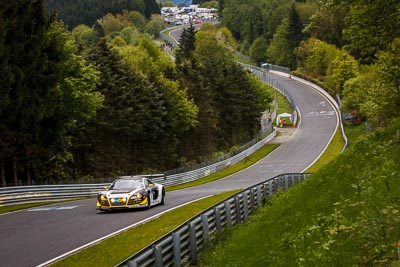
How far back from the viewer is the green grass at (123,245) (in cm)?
1394

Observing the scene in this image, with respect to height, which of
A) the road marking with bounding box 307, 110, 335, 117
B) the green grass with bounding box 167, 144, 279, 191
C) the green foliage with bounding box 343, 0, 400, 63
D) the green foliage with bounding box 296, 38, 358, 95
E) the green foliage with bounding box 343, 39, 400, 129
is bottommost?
the green grass with bounding box 167, 144, 279, 191

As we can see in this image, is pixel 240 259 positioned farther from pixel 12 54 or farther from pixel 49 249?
pixel 12 54

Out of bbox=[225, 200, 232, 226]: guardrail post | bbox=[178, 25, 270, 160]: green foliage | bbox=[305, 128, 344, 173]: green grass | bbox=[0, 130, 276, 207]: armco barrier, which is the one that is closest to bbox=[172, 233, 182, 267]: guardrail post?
bbox=[225, 200, 232, 226]: guardrail post

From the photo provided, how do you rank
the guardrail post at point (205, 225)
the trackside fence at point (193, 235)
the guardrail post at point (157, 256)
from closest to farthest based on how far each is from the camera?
the trackside fence at point (193, 235), the guardrail post at point (157, 256), the guardrail post at point (205, 225)

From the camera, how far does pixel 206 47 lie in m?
153

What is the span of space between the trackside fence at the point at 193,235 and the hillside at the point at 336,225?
39 centimetres

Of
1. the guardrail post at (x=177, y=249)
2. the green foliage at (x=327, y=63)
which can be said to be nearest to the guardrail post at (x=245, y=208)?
the guardrail post at (x=177, y=249)

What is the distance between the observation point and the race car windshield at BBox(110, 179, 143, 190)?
24538 millimetres

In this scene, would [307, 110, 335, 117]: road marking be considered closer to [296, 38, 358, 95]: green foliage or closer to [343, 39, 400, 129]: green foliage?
[296, 38, 358, 95]: green foliage

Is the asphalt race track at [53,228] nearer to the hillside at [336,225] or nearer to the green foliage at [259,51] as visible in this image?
the hillside at [336,225]

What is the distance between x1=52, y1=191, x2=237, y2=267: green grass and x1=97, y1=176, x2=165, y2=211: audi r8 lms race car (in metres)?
1.98

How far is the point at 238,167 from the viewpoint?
67.7m

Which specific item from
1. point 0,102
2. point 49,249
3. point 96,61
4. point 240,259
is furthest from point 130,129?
point 240,259

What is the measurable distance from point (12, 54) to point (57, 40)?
7.46 metres
